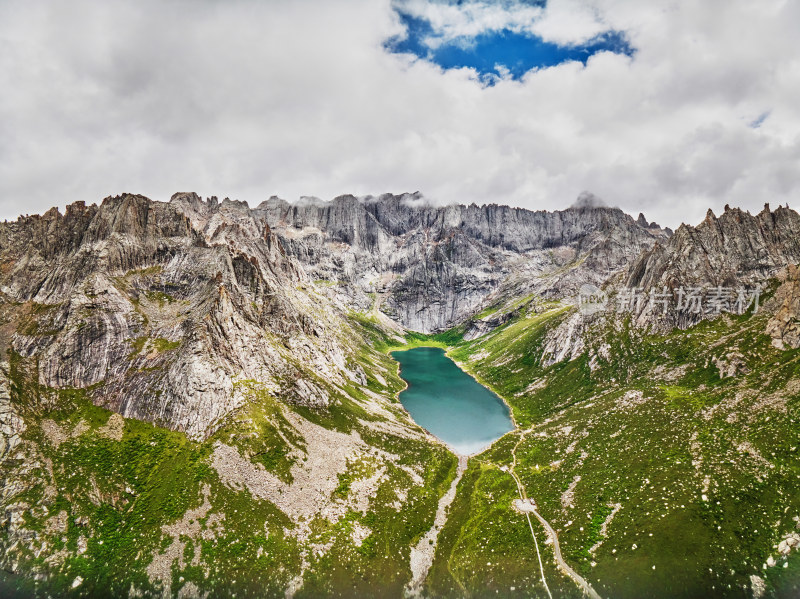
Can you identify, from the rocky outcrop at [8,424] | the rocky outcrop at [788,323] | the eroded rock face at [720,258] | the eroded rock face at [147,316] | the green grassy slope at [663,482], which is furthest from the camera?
the eroded rock face at [720,258]

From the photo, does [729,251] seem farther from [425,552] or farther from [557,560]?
[425,552]

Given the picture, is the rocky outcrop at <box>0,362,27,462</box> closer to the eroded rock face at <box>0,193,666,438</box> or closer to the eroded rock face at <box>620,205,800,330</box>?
the eroded rock face at <box>0,193,666,438</box>

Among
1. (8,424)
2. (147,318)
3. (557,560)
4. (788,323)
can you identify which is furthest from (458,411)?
(8,424)

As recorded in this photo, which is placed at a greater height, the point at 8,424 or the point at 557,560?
the point at 8,424

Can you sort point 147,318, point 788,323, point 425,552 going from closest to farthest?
point 425,552 → point 788,323 → point 147,318

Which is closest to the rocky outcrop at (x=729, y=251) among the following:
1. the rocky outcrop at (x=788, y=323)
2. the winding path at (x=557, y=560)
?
the rocky outcrop at (x=788, y=323)

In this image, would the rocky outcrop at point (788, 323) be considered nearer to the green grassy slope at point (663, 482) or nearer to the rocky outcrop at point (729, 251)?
the green grassy slope at point (663, 482)

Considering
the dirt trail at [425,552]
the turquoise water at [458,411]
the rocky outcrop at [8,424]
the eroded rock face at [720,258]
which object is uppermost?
the eroded rock face at [720,258]

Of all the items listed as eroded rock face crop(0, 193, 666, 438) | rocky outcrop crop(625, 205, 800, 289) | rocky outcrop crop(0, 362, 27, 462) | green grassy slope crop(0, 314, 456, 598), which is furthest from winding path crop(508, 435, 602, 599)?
rocky outcrop crop(625, 205, 800, 289)
